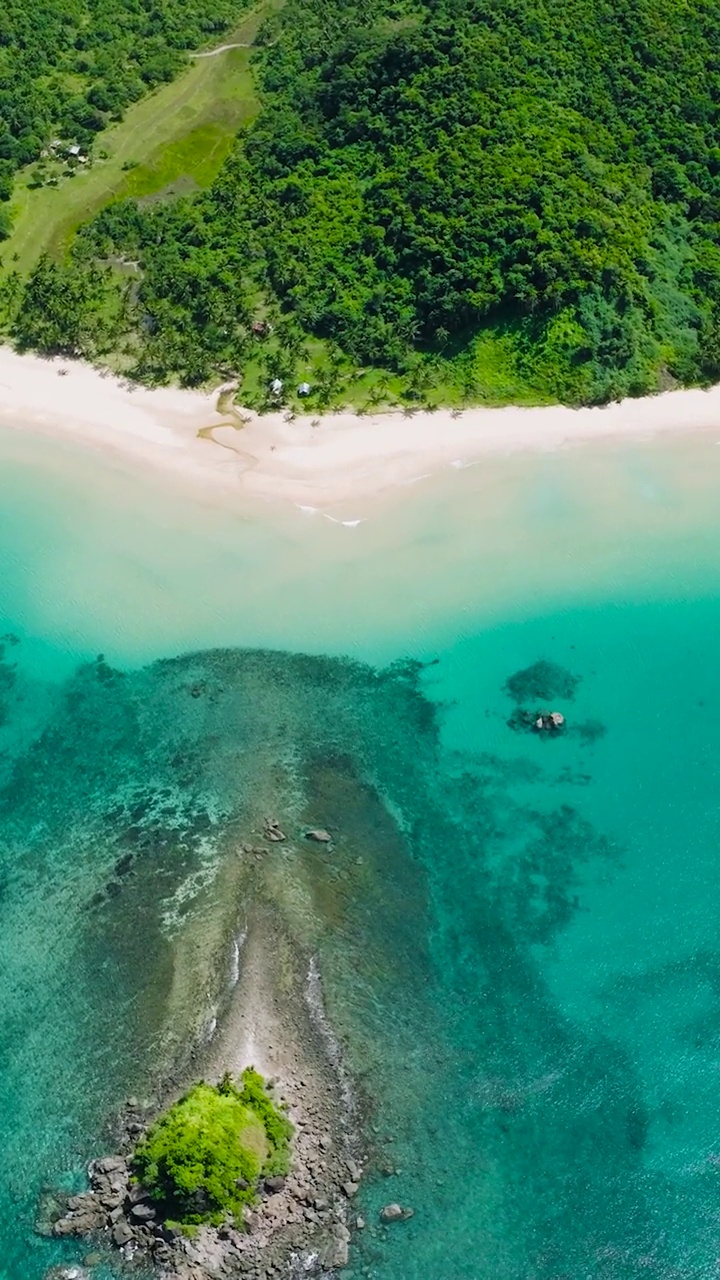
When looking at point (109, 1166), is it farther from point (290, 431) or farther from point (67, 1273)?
point (290, 431)

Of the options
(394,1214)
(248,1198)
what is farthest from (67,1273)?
(394,1214)

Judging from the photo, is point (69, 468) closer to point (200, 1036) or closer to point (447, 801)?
point (447, 801)

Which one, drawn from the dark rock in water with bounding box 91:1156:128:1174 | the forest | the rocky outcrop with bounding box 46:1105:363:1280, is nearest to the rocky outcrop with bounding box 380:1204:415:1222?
the rocky outcrop with bounding box 46:1105:363:1280

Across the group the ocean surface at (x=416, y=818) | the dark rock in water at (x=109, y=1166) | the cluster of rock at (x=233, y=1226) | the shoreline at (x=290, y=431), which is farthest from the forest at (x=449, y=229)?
the cluster of rock at (x=233, y=1226)

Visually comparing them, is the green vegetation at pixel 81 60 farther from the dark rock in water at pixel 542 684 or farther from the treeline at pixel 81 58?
the dark rock in water at pixel 542 684

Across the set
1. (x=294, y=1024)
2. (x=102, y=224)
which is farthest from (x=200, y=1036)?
(x=102, y=224)

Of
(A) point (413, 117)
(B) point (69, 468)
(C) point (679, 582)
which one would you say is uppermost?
(A) point (413, 117)

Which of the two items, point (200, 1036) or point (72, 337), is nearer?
point (200, 1036)

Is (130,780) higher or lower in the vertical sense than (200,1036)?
higher
